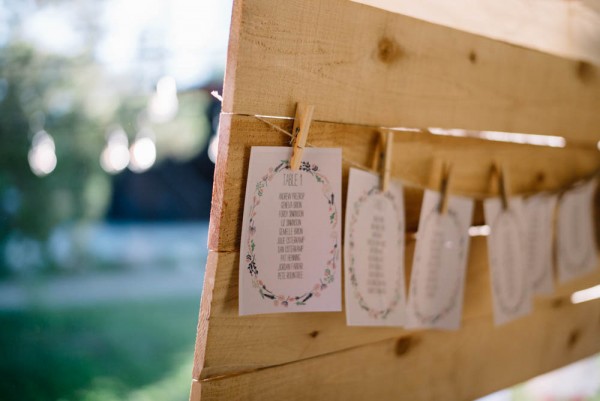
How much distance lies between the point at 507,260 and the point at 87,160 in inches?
116

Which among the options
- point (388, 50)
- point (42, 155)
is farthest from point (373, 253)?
point (42, 155)

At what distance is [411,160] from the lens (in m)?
0.99

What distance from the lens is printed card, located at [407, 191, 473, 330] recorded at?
39.4 inches

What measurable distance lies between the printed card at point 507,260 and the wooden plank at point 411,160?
0.05m

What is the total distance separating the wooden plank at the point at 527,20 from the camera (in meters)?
0.99

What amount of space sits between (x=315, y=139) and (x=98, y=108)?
2413 mm

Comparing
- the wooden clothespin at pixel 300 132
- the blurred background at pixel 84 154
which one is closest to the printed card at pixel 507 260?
the wooden clothespin at pixel 300 132

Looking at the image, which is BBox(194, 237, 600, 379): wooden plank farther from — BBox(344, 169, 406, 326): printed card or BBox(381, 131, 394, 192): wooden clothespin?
BBox(381, 131, 394, 192): wooden clothespin

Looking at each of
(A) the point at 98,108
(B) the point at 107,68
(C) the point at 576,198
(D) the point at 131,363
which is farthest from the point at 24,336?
(C) the point at 576,198

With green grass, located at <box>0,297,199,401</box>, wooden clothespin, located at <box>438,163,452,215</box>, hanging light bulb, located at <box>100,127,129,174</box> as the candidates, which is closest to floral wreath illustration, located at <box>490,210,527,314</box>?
wooden clothespin, located at <box>438,163,452,215</box>

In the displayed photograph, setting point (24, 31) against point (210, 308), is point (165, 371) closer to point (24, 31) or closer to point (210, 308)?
point (24, 31)

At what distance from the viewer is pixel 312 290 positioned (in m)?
0.80

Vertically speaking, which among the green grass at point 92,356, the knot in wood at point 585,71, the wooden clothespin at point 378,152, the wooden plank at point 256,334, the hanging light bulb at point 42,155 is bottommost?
the green grass at point 92,356

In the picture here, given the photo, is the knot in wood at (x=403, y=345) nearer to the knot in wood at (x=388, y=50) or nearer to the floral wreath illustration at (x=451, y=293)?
the floral wreath illustration at (x=451, y=293)
